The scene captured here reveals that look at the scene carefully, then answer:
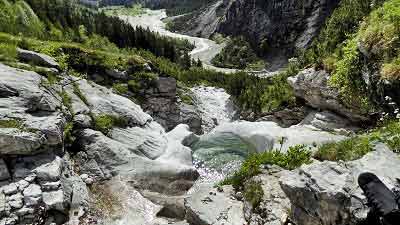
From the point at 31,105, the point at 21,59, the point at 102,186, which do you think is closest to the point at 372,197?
the point at 102,186

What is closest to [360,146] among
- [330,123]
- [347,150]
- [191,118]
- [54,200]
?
[347,150]

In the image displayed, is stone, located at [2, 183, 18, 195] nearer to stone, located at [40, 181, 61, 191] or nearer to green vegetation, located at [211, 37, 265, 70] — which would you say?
stone, located at [40, 181, 61, 191]

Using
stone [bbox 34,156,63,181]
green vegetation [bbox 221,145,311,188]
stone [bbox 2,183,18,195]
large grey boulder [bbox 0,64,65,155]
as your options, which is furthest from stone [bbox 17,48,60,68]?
green vegetation [bbox 221,145,311,188]

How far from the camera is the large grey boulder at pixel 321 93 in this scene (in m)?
26.3

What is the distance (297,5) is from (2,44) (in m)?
104

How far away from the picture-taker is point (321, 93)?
28.7 m

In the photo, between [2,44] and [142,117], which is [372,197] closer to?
[142,117]

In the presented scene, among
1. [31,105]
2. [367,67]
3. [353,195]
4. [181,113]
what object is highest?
[367,67]

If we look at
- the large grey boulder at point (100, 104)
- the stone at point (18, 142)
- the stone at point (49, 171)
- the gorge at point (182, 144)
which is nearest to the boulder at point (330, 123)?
the gorge at point (182, 144)

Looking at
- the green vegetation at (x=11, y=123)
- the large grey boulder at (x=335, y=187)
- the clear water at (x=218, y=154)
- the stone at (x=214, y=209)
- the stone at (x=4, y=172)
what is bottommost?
the clear water at (x=218, y=154)

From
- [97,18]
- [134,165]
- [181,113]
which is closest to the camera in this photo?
[134,165]

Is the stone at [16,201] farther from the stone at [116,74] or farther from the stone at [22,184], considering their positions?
the stone at [116,74]

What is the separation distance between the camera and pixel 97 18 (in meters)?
79.2

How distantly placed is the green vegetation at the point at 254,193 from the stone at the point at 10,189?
10110 millimetres
